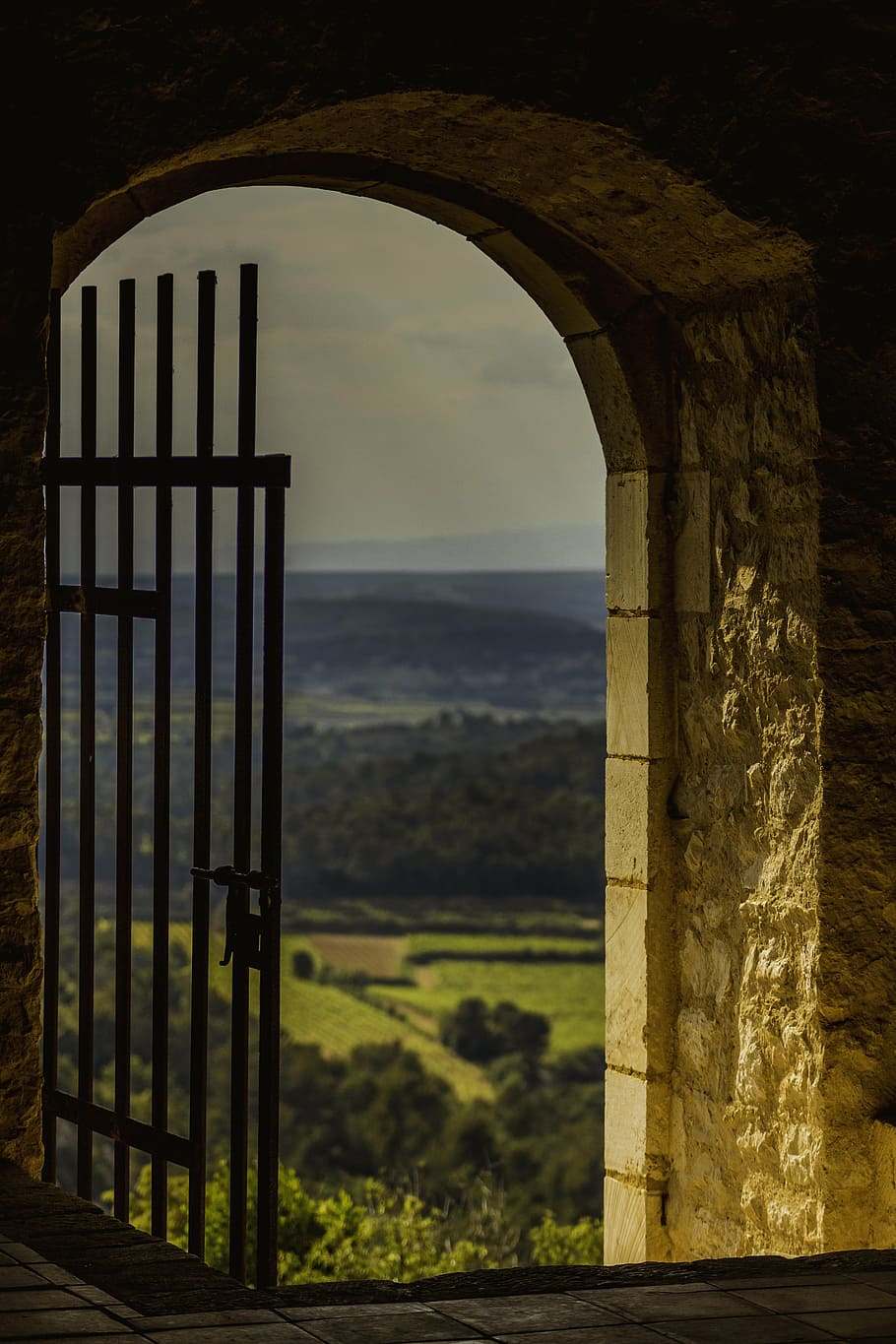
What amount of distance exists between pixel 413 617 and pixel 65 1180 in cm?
1323

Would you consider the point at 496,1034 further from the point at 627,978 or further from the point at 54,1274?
the point at 54,1274

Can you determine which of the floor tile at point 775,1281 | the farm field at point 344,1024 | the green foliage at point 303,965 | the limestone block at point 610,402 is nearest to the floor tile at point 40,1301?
the floor tile at point 775,1281

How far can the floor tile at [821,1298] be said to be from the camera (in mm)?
2346

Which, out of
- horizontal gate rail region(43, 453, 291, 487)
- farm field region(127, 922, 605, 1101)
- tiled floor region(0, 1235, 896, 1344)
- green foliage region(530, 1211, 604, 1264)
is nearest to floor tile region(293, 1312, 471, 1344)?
tiled floor region(0, 1235, 896, 1344)

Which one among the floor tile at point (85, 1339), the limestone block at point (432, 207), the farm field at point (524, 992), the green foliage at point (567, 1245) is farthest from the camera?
the farm field at point (524, 992)

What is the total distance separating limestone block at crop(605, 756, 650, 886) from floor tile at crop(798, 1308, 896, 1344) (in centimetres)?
186

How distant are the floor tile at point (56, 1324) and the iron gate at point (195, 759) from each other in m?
1.28

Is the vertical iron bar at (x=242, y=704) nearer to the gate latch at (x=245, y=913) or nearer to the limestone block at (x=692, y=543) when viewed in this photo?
the gate latch at (x=245, y=913)

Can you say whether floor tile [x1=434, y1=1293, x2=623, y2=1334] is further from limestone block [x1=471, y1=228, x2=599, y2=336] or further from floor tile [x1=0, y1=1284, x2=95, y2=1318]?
limestone block [x1=471, y1=228, x2=599, y2=336]

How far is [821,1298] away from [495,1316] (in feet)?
1.54

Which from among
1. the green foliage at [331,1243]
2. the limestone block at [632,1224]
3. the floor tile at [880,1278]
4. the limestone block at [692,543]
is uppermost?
the limestone block at [692,543]

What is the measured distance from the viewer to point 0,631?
2.99 meters

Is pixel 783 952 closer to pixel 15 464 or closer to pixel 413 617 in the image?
pixel 15 464

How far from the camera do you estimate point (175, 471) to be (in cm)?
362
